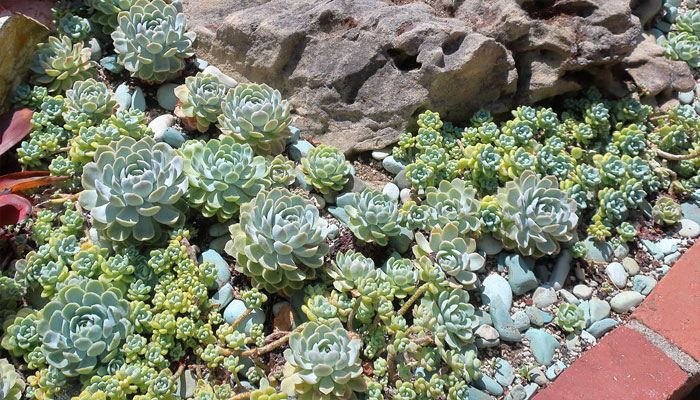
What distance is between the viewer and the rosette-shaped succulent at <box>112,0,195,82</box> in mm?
2449

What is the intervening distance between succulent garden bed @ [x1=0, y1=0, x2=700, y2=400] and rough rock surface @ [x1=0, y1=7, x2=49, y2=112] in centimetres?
6

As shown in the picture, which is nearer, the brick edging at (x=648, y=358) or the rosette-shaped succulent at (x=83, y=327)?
the rosette-shaped succulent at (x=83, y=327)

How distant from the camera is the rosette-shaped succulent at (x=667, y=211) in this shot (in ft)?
8.43

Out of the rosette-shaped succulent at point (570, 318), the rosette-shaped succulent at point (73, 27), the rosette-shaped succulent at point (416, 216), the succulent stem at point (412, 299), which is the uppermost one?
the rosette-shaped succulent at point (73, 27)

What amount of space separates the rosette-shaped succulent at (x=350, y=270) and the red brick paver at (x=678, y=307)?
1.04 meters

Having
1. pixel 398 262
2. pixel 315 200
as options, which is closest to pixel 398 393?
pixel 398 262

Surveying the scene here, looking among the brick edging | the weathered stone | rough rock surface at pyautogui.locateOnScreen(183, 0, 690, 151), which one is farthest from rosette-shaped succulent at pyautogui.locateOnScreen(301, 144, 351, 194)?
the weathered stone

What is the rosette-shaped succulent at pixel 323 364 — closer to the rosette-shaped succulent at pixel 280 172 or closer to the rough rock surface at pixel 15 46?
the rosette-shaped succulent at pixel 280 172

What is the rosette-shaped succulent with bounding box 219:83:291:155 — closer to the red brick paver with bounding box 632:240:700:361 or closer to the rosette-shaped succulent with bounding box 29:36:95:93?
the rosette-shaped succulent with bounding box 29:36:95:93

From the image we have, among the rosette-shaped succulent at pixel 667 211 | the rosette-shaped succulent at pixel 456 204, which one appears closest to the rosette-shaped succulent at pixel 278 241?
the rosette-shaped succulent at pixel 456 204

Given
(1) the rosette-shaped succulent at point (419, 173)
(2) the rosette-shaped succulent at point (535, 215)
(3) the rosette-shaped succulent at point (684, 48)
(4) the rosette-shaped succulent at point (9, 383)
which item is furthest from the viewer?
(3) the rosette-shaped succulent at point (684, 48)

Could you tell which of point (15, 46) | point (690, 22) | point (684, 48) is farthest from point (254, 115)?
point (690, 22)

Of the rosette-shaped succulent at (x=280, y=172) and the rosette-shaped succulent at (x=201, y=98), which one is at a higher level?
the rosette-shaped succulent at (x=201, y=98)

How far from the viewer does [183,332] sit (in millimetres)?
1970
